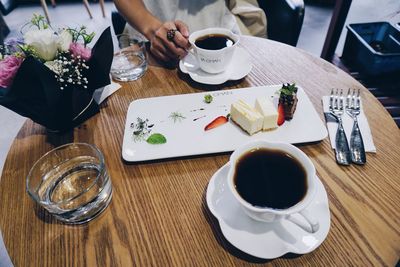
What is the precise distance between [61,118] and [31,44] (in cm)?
23

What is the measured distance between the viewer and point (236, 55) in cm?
126

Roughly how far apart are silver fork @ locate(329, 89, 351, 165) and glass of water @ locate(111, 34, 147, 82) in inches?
29.4

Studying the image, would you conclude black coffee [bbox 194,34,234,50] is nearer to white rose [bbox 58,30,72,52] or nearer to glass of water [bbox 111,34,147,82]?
glass of water [bbox 111,34,147,82]

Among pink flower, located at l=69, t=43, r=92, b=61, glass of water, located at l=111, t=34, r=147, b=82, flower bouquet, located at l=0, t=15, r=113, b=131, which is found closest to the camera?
flower bouquet, located at l=0, t=15, r=113, b=131

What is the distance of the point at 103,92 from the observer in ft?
3.71

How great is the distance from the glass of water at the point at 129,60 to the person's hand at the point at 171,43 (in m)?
0.06

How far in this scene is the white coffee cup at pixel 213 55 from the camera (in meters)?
1.09

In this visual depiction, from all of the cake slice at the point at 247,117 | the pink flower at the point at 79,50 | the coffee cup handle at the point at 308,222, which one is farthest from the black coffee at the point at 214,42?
the coffee cup handle at the point at 308,222

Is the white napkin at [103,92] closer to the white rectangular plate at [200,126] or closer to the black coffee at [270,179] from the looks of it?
the white rectangular plate at [200,126]

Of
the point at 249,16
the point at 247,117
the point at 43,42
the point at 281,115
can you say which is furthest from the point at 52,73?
the point at 249,16

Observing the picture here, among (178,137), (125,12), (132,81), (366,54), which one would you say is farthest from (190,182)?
(366,54)

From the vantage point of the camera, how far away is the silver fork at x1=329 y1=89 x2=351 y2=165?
852mm

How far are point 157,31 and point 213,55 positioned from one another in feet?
1.07

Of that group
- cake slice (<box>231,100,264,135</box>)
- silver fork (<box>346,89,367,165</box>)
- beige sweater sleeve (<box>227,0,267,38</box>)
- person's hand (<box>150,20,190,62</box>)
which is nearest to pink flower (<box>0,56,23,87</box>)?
person's hand (<box>150,20,190,62</box>)
